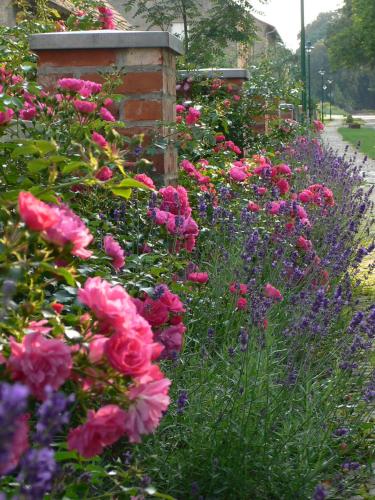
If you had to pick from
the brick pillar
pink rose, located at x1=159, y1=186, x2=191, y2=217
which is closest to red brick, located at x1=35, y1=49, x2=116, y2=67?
the brick pillar

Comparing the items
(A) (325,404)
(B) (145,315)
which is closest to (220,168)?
(A) (325,404)

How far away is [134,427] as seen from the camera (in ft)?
4.54

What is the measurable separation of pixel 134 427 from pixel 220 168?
16.8 feet

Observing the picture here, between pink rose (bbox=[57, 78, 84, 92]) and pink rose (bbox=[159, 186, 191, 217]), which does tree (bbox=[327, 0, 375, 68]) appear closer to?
pink rose (bbox=[159, 186, 191, 217])

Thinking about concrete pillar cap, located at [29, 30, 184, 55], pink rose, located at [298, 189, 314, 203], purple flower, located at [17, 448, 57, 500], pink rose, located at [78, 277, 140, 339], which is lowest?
pink rose, located at [298, 189, 314, 203]

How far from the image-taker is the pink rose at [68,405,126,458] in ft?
4.55

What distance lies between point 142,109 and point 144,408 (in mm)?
3423

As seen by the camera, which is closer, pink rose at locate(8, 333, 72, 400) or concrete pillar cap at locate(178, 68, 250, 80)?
pink rose at locate(8, 333, 72, 400)

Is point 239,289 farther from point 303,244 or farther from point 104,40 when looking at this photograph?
point 104,40

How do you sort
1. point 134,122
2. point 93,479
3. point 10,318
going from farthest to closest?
point 134,122 → point 93,479 → point 10,318

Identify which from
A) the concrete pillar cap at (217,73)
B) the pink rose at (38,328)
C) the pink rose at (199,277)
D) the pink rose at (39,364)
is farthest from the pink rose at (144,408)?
the concrete pillar cap at (217,73)

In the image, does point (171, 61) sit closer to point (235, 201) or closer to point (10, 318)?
point (235, 201)

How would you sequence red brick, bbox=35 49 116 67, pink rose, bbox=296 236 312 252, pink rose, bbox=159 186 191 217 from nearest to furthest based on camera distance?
1. pink rose, bbox=159 186 191 217
2. pink rose, bbox=296 236 312 252
3. red brick, bbox=35 49 116 67

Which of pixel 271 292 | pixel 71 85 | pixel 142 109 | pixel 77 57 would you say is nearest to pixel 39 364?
pixel 71 85
